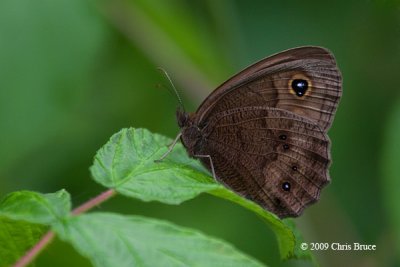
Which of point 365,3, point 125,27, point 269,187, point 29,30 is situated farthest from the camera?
point 365,3

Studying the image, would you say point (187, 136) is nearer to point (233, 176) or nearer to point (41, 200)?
point (233, 176)

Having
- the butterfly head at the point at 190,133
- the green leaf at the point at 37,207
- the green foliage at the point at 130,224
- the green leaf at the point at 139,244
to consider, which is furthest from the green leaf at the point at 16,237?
the butterfly head at the point at 190,133

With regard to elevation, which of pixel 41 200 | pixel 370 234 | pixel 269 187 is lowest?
pixel 370 234

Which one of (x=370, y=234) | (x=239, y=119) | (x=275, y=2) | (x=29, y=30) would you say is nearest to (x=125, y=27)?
(x=29, y=30)

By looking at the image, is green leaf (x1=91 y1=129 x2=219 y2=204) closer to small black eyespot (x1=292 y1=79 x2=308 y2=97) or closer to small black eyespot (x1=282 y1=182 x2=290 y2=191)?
small black eyespot (x1=282 y1=182 x2=290 y2=191)

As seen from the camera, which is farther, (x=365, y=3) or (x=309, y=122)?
(x=365, y=3)

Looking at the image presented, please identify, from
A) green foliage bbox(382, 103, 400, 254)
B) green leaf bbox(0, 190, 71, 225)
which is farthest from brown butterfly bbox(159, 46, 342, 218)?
green leaf bbox(0, 190, 71, 225)

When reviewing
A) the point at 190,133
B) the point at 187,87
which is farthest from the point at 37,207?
the point at 187,87
